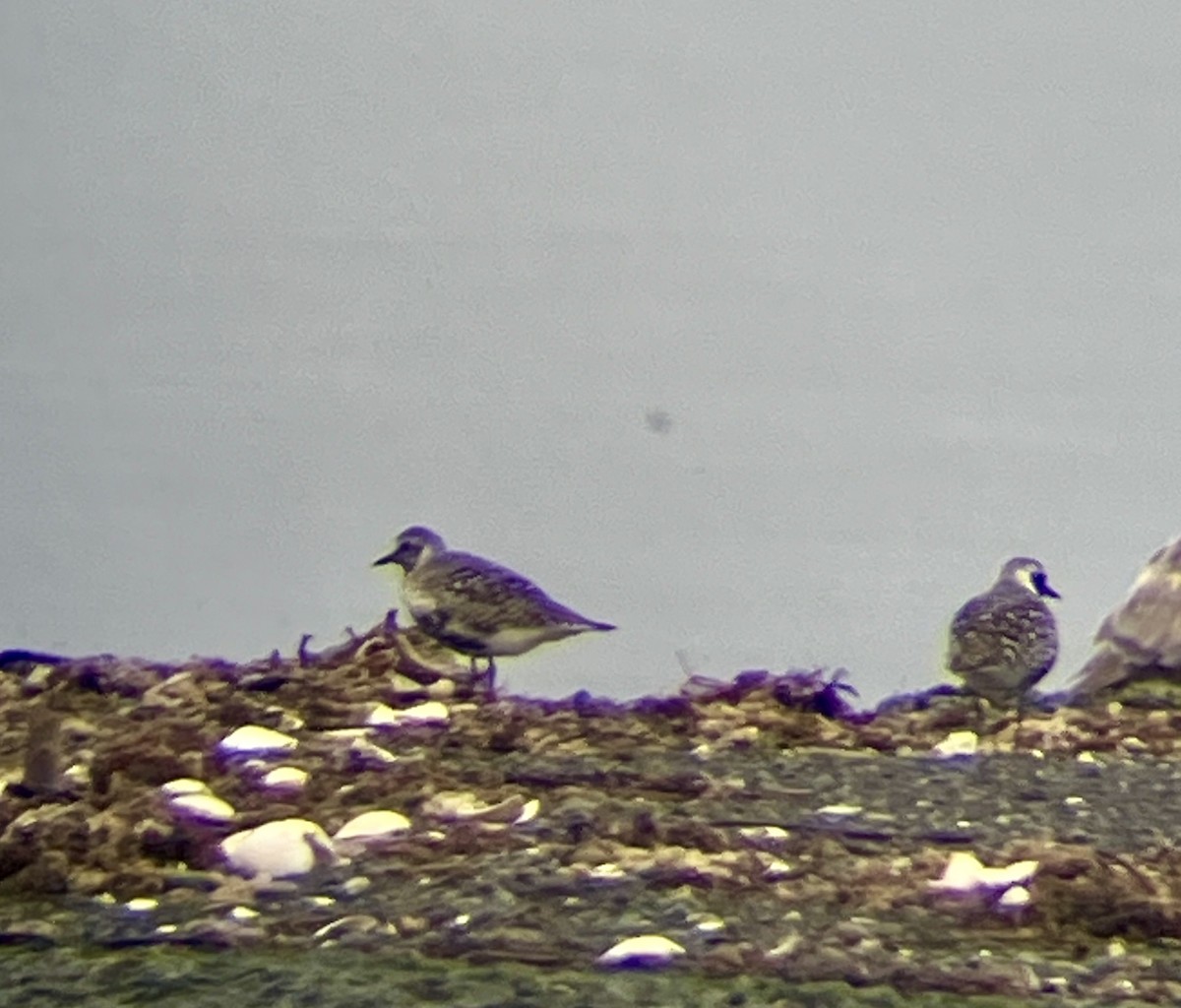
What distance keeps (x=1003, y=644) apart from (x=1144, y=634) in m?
1.05

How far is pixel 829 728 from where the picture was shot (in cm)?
640

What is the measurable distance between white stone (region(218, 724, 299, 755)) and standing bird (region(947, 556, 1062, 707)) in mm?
3247

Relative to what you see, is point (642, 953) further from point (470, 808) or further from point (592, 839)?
point (470, 808)

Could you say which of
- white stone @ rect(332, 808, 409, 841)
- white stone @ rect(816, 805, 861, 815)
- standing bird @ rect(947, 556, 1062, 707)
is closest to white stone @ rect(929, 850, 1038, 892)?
white stone @ rect(816, 805, 861, 815)

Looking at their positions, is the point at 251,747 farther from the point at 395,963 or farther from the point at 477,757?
the point at 395,963

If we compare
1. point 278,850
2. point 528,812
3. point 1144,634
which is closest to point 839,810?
point 528,812

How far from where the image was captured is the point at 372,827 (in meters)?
4.36

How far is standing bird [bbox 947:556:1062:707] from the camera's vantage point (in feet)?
24.6

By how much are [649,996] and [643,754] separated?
2.58 meters

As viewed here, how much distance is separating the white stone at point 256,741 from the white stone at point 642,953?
2.05 metres

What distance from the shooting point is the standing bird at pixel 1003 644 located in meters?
7.50

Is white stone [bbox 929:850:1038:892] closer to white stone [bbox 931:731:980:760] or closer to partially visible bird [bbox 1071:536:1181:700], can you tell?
white stone [bbox 931:731:980:760]

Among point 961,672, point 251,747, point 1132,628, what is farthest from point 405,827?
point 1132,628

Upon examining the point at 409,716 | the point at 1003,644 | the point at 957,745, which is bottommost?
the point at 957,745
